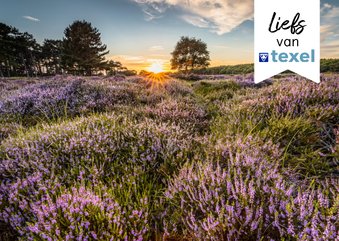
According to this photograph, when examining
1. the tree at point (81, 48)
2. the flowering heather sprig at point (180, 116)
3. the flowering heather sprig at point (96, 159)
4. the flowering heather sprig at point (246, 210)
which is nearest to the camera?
the flowering heather sprig at point (246, 210)

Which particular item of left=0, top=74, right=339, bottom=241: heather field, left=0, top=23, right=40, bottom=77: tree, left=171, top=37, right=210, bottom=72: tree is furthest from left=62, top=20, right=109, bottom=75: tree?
left=0, top=74, right=339, bottom=241: heather field

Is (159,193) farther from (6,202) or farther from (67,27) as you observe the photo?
(67,27)

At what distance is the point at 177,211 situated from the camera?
1.86m

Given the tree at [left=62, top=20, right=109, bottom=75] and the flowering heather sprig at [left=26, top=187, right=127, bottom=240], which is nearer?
the flowering heather sprig at [left=26, top=187, right=127, bottom=240]

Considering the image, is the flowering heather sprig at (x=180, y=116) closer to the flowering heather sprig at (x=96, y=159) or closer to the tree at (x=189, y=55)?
the flowering heather sprig at (x=96, y=159)

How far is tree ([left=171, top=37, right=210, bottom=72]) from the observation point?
5884 centimetres

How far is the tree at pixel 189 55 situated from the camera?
193 ft

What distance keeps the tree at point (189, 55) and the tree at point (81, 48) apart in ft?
60.7

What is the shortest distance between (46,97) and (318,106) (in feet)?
20.0

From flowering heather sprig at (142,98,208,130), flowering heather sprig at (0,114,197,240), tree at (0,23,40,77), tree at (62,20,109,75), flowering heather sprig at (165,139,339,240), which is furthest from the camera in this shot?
tree at (62,20,109,75)

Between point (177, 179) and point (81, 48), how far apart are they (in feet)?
198

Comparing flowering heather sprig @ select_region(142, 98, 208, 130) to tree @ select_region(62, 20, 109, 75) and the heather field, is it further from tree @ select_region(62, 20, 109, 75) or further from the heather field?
tree @ select_region(62, 20, 109, 75)

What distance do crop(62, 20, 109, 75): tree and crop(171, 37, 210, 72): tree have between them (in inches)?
728

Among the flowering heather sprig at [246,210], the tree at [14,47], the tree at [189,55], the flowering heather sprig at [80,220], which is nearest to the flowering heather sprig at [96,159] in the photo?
the flowering heather sprig at [80,220]
